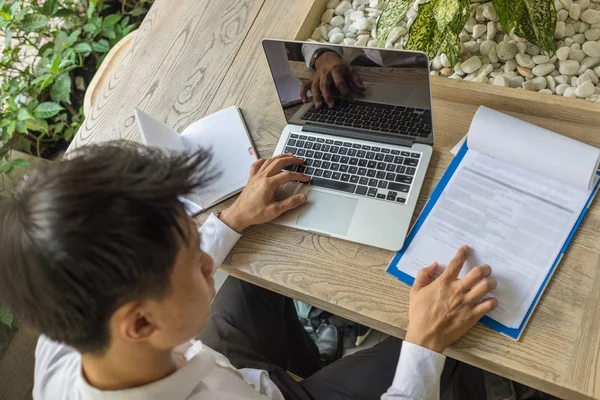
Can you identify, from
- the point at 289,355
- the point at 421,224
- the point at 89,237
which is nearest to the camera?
the point at 89,237

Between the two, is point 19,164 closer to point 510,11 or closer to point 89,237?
point 89,237

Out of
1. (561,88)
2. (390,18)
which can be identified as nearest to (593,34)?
(561,88)

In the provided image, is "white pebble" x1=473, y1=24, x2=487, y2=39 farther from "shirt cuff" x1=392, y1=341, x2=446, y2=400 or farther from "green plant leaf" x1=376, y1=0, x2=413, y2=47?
"shirt cuff" x1=392, y1=341, x2=446, y2=400

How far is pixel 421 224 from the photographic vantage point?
0.85 m

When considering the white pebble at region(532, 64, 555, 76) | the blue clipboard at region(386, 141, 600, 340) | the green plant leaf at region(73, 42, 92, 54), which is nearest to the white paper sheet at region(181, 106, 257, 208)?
the blue clipboard at region(386, 141, 600, 340)

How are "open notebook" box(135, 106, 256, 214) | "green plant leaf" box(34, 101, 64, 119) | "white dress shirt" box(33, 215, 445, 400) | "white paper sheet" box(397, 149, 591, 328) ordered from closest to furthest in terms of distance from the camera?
"white dress shirt" box(33, 215, 445, 400) < "white paper sheet" box(397, 149, 591, 328) < "open notebook" box(135, 106, 256, 214) < "green plant leaf" box(34, 101, 64, 119)

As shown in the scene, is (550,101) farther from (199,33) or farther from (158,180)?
(199,33)

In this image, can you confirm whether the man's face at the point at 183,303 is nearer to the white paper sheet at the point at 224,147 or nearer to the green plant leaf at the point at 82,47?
the white paper sheet at the point at 224,147

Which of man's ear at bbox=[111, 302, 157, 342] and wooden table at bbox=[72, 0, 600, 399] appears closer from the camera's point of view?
man's ear at bbox=[111, 302, 157, 342]

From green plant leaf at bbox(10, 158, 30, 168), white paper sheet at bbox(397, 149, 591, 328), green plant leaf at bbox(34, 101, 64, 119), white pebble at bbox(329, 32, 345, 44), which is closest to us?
white paper sheet at bbox(397, 149, 591, 328)

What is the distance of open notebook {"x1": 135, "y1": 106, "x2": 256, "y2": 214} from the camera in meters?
0.98

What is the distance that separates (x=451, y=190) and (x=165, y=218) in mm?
485

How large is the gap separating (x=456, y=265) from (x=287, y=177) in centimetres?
31

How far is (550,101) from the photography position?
853 mm
